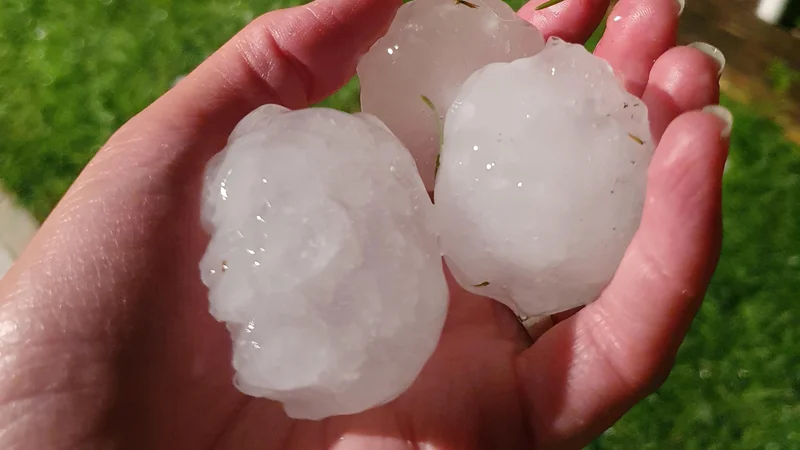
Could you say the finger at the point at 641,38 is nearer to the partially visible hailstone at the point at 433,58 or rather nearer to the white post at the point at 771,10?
the partially visible hailstone at the point at 433,58

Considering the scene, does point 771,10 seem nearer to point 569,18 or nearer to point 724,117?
point 569,18

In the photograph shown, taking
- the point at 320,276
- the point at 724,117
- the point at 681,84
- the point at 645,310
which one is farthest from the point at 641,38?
the point at 320,276

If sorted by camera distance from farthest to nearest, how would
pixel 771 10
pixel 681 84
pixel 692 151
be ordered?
pixel 771 10 < pixel 681 84 < pixel 692 151

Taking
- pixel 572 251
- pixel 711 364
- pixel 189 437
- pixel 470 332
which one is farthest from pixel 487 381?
pixel 711 364

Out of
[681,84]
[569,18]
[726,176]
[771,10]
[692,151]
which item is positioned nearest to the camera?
[692,151]

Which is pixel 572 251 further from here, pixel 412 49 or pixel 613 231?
pixel 412 49

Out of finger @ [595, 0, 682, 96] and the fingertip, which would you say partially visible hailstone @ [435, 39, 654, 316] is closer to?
the fingertip
